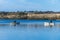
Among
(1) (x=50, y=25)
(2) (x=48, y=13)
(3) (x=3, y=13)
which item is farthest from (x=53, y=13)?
(1) (x=50, y=25)

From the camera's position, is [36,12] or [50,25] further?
[36,12]

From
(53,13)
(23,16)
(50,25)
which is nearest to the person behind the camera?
(50,25)

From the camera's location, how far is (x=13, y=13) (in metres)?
103

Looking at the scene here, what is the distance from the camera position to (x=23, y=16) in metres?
95.8

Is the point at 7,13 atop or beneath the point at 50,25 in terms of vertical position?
beneath

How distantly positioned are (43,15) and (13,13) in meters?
9.97

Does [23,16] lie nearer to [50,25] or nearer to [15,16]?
[15,16]

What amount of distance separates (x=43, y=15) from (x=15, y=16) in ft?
28.5

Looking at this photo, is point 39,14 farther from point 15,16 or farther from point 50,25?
point 50,25

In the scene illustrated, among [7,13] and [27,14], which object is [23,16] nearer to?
[27,14]

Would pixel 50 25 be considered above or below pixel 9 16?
above

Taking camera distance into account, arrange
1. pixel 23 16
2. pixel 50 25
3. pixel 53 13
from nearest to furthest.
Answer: pixel 50 25 → pixel 23 16 → pixel 53 13

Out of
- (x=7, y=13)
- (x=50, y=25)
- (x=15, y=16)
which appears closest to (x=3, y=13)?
(x=7, y=13)

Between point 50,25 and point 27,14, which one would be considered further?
point 27,14
